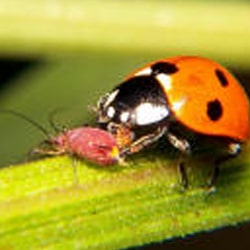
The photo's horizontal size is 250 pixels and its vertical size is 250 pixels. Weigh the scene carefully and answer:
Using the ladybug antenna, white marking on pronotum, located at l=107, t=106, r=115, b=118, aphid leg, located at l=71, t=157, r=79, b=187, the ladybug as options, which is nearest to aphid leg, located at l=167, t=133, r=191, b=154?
the ladybug

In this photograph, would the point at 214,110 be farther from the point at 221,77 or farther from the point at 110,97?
the point at 110,97

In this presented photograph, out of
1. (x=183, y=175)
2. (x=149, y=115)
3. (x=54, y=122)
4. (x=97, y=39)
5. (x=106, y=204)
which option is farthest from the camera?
(x=97, y=39)

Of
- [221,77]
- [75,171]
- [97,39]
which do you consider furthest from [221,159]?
[97,39]

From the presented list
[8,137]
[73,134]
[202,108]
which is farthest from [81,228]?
[8,137]

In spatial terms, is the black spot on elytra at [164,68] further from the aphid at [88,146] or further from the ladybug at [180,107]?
the aphid at [88,146]

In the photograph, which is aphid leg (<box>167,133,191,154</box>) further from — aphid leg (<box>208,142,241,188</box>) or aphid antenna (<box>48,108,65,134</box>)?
aphid antenna (<box>48,108,65,134</box>)

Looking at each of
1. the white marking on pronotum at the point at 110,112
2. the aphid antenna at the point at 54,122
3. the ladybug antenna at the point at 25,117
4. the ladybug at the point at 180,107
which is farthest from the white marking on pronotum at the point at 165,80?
the ladybug antenna at the point at 25,117
